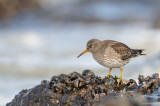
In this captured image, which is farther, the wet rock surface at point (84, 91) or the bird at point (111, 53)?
the bird at point (111, 53)

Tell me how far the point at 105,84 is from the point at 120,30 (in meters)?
19.4

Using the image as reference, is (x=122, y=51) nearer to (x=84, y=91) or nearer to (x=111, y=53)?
(x=111, y=53)

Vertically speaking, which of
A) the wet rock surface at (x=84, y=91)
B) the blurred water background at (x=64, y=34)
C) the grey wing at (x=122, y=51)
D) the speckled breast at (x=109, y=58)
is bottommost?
the wet rock surface at (x=84, y=91)

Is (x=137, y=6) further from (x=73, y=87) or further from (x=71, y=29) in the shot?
(x=73, y=87)

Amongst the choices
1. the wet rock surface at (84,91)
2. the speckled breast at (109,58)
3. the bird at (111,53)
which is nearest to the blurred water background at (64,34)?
the bird at (111,53)

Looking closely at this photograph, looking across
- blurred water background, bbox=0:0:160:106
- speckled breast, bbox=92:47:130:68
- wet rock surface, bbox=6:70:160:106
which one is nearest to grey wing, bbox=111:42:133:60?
speckled breast, bbox=92:47:130:68

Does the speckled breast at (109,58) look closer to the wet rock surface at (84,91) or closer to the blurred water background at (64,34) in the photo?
the wet rock surface at (84,91)

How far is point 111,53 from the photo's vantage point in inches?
348

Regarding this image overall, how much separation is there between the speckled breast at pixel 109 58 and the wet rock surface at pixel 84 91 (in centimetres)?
122

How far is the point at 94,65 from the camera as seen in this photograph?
17.3m

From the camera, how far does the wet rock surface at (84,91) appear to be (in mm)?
6538

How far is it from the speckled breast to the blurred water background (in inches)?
192

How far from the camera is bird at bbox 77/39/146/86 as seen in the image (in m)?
8.64

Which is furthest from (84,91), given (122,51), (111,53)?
(122,51)
